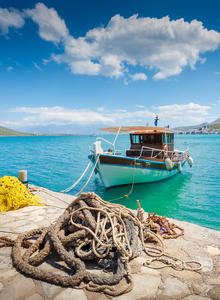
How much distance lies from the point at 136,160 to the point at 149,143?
326 cm

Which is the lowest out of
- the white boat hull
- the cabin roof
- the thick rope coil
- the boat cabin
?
the white boat hull

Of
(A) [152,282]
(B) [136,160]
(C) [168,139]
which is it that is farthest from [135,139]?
(A) [152,282]

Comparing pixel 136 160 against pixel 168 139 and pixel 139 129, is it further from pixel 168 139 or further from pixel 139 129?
pixel 168 139

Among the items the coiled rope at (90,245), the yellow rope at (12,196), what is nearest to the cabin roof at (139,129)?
the yellow rope at (12,196)

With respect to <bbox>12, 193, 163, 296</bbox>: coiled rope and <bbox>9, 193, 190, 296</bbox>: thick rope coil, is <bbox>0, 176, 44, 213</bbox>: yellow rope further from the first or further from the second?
<bbox>12, 193, 163, 296</bbox>: coiled rope

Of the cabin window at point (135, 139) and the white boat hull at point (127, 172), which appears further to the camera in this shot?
the cabin window at point (135, 139)

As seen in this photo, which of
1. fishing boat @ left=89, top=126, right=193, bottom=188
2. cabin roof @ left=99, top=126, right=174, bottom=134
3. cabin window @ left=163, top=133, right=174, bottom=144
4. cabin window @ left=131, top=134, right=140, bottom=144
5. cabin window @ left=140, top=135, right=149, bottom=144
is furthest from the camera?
cabin window @ left=131, top=134, right=140, bottom=144

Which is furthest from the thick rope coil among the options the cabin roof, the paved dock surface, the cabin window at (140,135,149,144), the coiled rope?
the cabin window at (140,135,149,144)

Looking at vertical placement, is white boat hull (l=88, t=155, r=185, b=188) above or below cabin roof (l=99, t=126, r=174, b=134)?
below

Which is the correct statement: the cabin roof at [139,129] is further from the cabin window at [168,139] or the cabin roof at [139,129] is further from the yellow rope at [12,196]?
the yellow rope at [12,196]

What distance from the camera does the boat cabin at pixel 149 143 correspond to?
1447cm

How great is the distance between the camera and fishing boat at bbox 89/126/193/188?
12.3m

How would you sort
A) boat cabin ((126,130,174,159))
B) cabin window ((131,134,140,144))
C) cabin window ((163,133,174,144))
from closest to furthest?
boat cabin ((126,130,174,159)) < cabin window ((163,133,174,144)) < cabin window ((131,134,140,144))

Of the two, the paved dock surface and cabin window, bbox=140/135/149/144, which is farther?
cabin window, bbox=140/135/149/144
